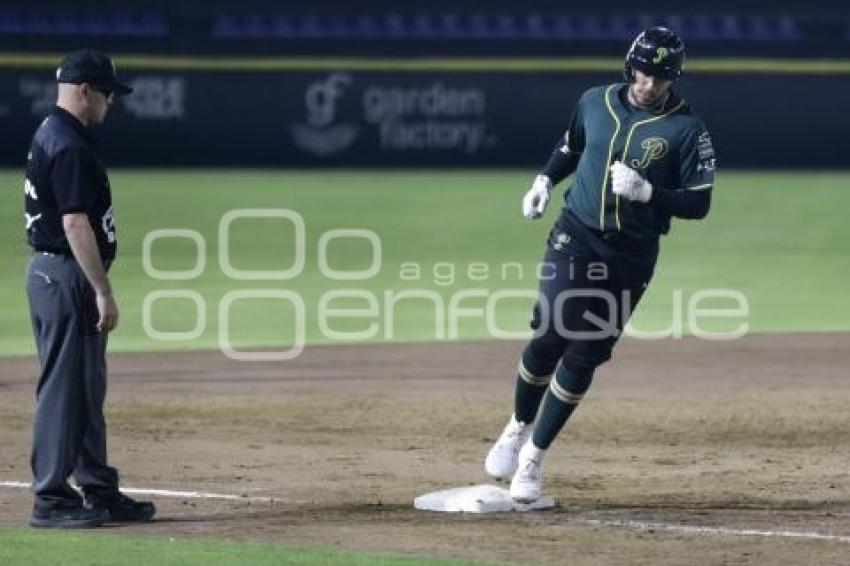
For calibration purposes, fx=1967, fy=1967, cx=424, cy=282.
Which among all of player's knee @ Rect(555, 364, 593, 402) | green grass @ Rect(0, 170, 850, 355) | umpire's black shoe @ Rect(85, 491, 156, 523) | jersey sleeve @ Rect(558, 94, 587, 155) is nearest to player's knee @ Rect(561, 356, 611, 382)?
player's knee @ Rect(555, 364, 593, 402)

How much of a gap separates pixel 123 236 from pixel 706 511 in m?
13.0

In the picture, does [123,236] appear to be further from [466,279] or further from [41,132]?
[41,132]

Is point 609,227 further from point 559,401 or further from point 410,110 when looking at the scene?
point 410,110

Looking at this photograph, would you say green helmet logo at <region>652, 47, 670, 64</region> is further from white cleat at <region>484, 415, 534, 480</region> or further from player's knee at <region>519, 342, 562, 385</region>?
white cleat at <region>484, 415, 534, 480</region>

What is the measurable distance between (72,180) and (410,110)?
21.4 meters

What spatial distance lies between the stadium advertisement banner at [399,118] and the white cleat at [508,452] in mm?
20227

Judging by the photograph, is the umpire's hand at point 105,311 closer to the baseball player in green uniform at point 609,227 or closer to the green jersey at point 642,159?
the baseball player in green uniform at point 609,227

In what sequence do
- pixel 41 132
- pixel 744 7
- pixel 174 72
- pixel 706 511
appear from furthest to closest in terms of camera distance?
1. pixel 744 7
2. pixel 174 72
3. pixel 706 511
4. pixel 41 132

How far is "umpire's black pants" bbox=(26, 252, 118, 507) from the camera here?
7414 millimetres

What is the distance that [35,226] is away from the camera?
744 cm

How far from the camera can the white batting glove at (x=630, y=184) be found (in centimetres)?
778

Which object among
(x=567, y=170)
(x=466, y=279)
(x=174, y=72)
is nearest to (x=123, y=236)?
(x=466, y=279)

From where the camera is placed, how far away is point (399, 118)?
28547 mm

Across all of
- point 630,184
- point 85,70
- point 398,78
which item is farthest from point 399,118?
point 85,70
